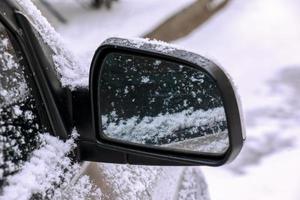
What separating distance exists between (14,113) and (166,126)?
46 cm

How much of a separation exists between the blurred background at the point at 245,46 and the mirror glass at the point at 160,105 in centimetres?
350

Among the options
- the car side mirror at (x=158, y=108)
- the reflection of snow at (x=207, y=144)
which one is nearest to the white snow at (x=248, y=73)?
the car side mirror at (x=158, y=108)

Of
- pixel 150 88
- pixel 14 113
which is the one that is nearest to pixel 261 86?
pixel 150 88

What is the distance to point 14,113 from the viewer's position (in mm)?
1714

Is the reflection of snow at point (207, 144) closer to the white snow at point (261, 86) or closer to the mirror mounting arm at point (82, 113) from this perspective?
the mirror mounting arm at point (82, 113)

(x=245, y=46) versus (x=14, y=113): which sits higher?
(x=245, y=46)

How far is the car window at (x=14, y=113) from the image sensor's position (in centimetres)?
166

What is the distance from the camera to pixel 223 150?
1.90 m

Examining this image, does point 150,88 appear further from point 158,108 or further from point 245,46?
point 245,46

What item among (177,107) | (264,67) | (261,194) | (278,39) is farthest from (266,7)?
(177,107)

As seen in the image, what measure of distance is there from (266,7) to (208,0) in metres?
1.75

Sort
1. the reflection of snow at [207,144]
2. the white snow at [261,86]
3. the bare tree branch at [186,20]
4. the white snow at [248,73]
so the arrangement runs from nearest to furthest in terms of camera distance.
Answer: the reflection of snow at [207,144]
the white snow at [248,73]
the white snow at [261,86]
the bare tree branch at [186,20]

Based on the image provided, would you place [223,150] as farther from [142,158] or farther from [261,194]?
[261,194]

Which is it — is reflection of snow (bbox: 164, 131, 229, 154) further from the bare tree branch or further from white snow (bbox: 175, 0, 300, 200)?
the bare tree branch
